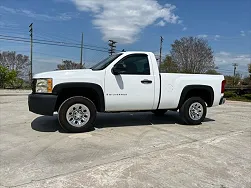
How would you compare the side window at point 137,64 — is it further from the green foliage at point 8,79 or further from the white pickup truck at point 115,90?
the green foliage at point 8,79

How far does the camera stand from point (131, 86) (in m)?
5.92

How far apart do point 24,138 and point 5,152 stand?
0.90 metres

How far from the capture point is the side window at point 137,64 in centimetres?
598

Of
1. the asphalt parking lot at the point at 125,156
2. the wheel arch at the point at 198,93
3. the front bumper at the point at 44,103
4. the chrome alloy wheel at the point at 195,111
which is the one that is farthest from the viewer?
the chrome alloy wheel at the point at 195,111

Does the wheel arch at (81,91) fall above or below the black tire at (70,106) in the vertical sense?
above

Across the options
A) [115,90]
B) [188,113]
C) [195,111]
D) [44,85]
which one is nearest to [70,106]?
[44,85]

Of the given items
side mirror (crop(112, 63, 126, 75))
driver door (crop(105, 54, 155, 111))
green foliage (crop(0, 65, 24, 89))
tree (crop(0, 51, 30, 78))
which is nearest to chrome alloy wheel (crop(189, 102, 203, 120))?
driver door (crop(105, 54, 155, 111))

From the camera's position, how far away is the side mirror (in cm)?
577

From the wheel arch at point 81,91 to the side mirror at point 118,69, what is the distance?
0.52 metres

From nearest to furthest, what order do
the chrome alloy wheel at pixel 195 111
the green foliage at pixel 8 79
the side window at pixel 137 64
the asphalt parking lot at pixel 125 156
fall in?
1. the asphalt parking lot at pixel 125 156
2. the side window at pixel 137 64
3. the chrome alloy wheel at pixel 195 111
4. the green foliage at pixel 8 79

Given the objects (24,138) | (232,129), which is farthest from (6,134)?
(232,129)

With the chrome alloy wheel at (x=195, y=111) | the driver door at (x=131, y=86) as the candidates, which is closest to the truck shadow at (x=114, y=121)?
the chrome alloy wheel at (x=195, y=111)

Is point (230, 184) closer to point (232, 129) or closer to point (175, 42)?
point (232, 129)

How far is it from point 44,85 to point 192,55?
3713cm
